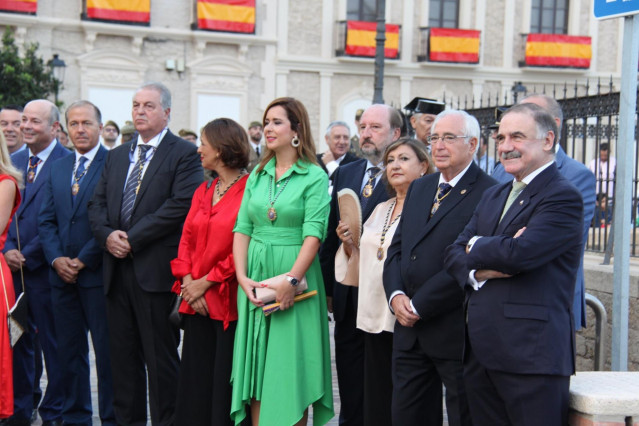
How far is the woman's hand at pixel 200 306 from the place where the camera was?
5.43m

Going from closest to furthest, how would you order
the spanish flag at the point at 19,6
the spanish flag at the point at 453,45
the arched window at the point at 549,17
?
the spanish flag at the point at 19,6, the spanish flag at the point at 453,45, the arched window at the point at 549,17

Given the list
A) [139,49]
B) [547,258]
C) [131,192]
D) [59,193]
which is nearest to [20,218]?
[59,193]

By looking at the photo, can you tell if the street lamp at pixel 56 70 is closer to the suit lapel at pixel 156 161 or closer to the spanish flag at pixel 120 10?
the spanish flag at pixel 120 10

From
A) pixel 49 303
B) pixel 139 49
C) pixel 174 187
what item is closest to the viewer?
pixel 174 187

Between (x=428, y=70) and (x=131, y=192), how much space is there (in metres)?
21.8

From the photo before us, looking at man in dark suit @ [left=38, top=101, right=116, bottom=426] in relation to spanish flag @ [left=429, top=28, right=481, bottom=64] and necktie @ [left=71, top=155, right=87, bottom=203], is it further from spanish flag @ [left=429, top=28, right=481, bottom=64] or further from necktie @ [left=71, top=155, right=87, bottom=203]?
spanish flag @ [left=429, top=28, right=481, bottom=64]

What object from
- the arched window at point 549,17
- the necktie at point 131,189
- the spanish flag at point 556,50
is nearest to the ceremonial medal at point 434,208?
the necktie at point 131,189

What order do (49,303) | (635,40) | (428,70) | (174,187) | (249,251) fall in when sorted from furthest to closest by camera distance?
(428,70) → (49,303) → (174,187) → (249,251) → (635,40)

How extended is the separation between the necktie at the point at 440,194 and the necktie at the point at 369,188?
3.19ft

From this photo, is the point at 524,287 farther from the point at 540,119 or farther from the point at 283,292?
the point at 283,292

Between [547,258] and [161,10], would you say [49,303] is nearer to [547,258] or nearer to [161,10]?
[547,258]

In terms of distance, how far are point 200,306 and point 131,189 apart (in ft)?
3.62

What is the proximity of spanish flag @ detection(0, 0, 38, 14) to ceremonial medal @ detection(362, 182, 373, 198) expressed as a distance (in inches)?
740

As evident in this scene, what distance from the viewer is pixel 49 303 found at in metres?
6.55
